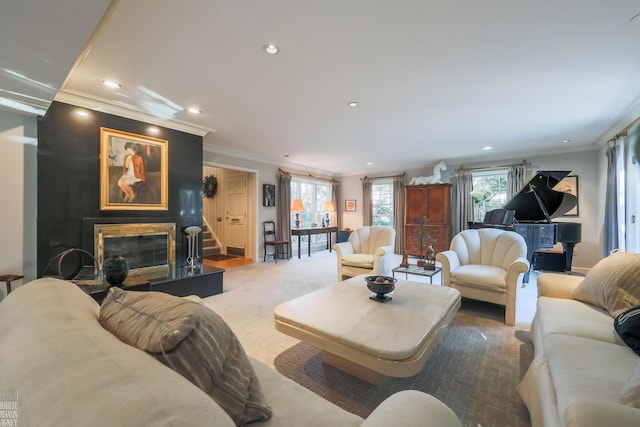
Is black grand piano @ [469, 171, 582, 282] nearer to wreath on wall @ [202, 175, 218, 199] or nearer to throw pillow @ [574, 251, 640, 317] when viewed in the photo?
throw pillow @ [574, 251, 640, 317]

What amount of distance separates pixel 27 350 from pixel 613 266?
301cm

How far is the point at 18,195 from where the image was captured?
108 inches

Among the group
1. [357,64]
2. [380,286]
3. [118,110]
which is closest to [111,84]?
[118,110]

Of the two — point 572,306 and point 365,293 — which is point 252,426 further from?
point 572,306

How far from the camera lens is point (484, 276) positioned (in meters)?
2.85

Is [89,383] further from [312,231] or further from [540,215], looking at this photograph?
[312,231]

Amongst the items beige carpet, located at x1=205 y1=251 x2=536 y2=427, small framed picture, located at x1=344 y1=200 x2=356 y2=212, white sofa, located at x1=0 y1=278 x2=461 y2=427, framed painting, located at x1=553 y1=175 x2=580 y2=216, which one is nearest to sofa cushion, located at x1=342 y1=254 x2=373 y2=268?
beige carpet, located at x1=205 y1=251 x2=536 y2=427

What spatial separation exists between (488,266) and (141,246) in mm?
4654

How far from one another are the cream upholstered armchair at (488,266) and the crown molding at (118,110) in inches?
157

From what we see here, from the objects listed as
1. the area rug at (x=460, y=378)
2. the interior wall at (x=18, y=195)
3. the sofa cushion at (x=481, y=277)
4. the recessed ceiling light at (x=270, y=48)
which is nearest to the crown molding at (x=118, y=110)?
the interior wall at (x=18, y=195)

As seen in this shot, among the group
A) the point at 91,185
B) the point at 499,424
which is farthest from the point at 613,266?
the point at 91,185

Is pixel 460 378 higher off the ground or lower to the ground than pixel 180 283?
lower

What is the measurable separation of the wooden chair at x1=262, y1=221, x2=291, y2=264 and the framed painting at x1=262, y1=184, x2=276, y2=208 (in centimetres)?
46

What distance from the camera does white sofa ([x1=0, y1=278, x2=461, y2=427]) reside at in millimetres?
421
